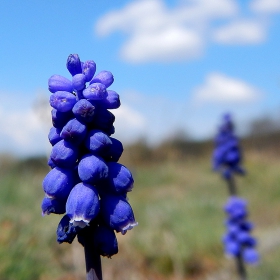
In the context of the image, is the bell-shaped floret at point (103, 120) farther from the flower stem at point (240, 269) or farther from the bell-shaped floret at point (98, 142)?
the flower stem at point (240, 269)

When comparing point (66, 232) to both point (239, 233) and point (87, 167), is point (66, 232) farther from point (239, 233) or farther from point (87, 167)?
point (239, 233)

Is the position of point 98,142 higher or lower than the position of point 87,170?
higher

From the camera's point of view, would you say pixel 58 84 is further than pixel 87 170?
Yes

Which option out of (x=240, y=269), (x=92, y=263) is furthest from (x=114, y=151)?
(x=240, y=269)

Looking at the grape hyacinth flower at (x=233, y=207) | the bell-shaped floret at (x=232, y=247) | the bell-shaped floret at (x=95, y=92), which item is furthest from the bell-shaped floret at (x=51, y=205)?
the bell-shaped floret at (x=232, y=247)

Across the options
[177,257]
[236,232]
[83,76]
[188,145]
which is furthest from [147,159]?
[83,76]

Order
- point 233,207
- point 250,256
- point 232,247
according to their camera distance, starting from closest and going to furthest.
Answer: point 232,247
point 250,256
point 233,207

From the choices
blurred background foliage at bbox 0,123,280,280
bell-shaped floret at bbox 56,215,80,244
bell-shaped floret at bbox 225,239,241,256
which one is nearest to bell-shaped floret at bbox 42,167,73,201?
bell-shaped floret at bbox 56,215,80,244
